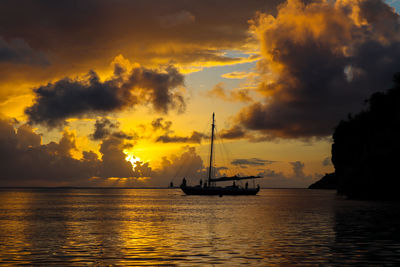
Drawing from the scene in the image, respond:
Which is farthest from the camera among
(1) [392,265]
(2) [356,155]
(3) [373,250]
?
(2) [356,155]

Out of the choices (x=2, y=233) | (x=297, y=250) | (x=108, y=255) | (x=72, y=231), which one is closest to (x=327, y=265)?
(x=297, y=250)

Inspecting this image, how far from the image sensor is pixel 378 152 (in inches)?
4719

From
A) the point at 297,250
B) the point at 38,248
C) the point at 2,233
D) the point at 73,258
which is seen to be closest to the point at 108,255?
the point at 73,258

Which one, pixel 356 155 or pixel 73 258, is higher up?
pixel 356 155

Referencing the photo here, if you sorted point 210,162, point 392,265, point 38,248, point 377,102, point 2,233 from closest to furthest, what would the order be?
point 392,265 < point 38,248 < point 2,233 < point 377,102 < point 210,162

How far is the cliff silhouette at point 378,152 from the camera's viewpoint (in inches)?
4660

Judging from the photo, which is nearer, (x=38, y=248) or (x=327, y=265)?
(x=327, y=265)

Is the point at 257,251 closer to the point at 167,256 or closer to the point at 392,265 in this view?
the point at 167,256

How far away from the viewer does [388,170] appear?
118m

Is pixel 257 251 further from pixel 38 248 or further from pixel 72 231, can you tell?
pixel 72 231

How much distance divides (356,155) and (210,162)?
5222cm

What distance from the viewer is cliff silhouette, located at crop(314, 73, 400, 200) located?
11838 centimetres

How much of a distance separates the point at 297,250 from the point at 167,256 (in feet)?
29.3

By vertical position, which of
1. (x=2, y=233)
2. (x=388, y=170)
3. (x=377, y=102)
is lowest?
(x=2, y=233)
